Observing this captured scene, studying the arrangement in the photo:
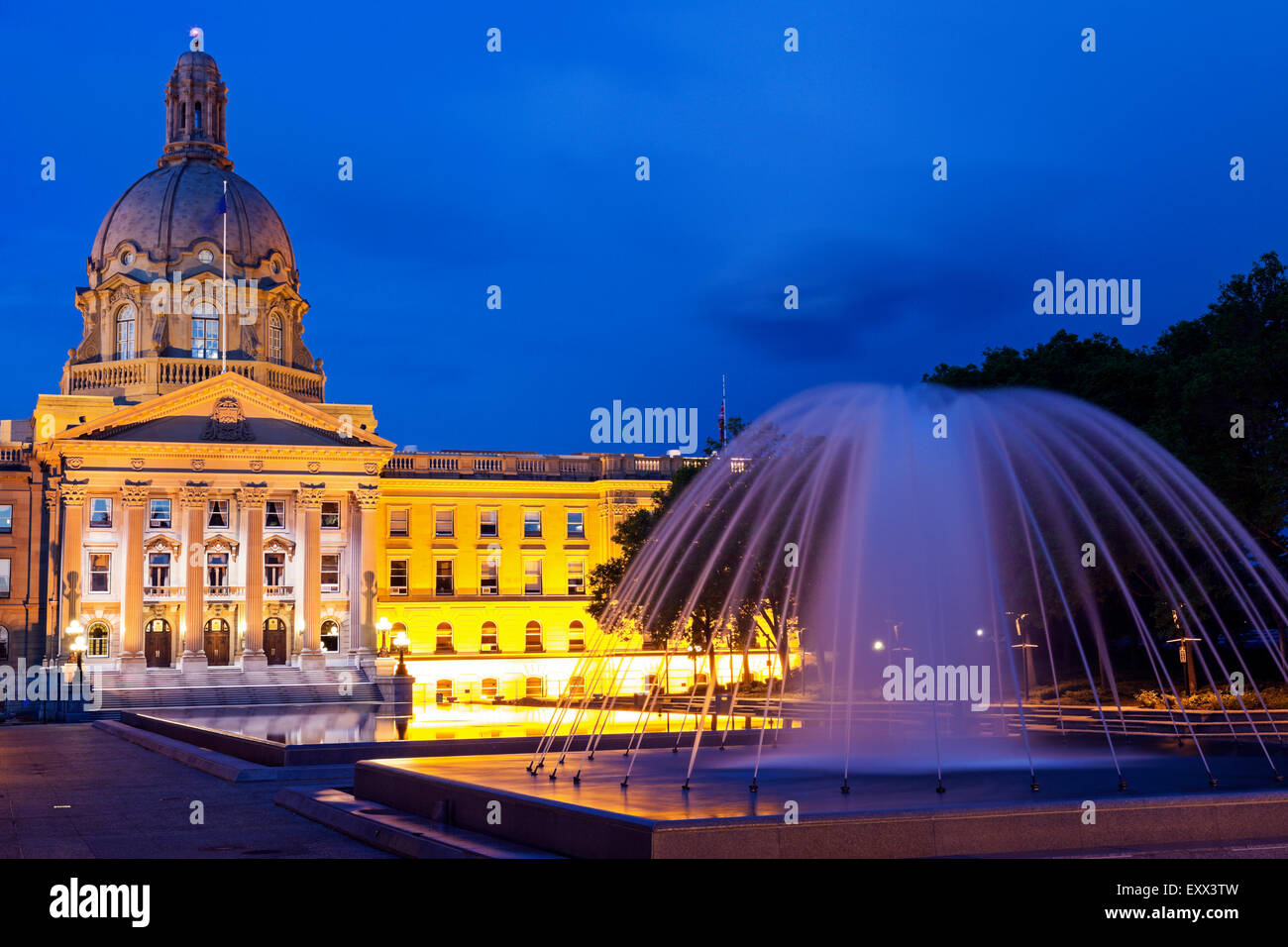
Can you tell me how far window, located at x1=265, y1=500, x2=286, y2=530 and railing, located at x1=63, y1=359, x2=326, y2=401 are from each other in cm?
749

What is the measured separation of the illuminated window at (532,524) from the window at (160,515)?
22171mm

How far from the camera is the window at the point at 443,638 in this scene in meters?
83.8

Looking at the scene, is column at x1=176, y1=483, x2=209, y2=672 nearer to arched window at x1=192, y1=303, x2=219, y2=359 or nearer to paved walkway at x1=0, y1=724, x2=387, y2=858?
arched window at x1=192, y1=303, x2=219, y2=359

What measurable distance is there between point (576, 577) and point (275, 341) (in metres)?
23.4

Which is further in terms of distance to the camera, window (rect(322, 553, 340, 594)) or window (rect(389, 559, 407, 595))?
window (rect(389, 559, 407, 595))

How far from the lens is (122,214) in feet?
272

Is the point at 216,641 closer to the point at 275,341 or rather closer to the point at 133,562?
the point at 133,562

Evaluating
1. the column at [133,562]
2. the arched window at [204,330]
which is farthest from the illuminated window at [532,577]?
the column at [133,562]

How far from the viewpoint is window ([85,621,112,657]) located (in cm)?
7019

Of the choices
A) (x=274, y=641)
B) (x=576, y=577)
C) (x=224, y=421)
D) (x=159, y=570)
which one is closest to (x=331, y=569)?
(x=274, y=641)

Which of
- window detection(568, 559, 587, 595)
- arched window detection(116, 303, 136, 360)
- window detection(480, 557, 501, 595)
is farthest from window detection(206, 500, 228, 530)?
window detection(568, 559, 587, 595)

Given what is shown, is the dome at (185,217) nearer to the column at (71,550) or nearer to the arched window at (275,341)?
the arched window at (275,341)
